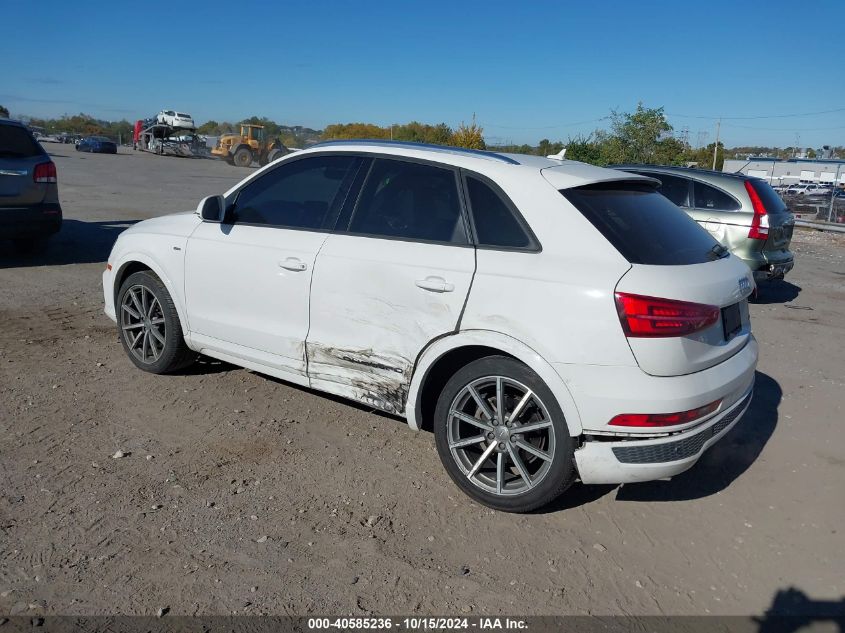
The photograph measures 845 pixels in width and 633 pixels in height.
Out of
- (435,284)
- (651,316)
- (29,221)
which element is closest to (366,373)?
(435,284)

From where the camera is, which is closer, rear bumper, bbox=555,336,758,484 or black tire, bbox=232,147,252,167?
rear bumper, bbox=555,336,758,484

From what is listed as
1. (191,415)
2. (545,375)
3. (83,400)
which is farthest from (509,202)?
(83,400)

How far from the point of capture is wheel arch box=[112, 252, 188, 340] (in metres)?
5.12

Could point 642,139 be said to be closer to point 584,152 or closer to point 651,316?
point 584,152

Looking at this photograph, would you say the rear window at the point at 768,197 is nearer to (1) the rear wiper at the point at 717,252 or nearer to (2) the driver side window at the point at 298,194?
(1) the rear wiper at the point at 717,252

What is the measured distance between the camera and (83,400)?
493 centimetres

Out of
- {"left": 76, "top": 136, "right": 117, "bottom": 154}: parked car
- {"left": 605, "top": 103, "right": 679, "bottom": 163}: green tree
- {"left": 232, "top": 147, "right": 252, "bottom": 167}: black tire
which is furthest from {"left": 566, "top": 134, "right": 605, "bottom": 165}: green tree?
{"left": 76, "top": 136, "right": 117, "bottom": 154}: parked car

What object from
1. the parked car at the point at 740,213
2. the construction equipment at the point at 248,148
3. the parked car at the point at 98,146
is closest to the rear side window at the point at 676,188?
the parked car at the point at 740,213

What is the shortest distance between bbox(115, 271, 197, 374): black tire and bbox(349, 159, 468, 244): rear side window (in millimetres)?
1750

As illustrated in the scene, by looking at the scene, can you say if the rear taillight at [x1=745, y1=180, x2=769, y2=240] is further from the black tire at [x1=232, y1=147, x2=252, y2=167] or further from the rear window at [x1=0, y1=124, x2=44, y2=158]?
the black tire at [x1=232, y1=147, x2=252, y2=167]

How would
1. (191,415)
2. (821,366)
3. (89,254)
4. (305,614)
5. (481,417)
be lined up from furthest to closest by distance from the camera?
1. (89,254)
2. (821,366)
3. (191,415)
4. (481,417)
5. (305,614)

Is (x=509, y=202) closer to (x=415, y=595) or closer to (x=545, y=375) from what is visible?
(x=545, y=375)

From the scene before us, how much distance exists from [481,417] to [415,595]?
3.41 feet

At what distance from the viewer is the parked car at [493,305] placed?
3.38 metres
